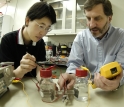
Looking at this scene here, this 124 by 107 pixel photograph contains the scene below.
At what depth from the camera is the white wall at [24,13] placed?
82.7 inches

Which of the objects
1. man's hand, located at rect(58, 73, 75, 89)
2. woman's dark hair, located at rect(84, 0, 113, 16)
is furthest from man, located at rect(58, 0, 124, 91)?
man's hand, located at rect(58, 73, 75, 89)

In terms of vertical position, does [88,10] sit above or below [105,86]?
above

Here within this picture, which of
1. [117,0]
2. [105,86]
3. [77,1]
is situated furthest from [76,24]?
→ [105,86]

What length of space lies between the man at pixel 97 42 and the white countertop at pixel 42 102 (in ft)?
1.14

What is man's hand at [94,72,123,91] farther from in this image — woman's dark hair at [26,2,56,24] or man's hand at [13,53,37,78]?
woman's dark hair at [26,2,56,24]

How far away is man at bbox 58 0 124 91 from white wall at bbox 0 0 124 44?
118 centimetres

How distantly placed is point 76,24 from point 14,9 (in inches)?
78.0

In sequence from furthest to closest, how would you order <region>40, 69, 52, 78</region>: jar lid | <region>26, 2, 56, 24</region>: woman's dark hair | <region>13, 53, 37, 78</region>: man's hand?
1. <region>26, 2, 56, 24</region>: woman's dark hair
2. <region>13, 53, 37, 78</region>: man's hand
3. <region>40, 69, 52, 78</region>: jar lid

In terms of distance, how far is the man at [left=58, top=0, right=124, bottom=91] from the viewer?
102 cm

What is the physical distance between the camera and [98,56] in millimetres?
1100

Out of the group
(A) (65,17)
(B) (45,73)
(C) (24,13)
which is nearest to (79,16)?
(A) (65,17)

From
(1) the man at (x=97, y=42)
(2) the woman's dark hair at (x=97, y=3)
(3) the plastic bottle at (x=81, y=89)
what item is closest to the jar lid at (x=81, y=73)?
(3) the plastic bottle at (x=81, y=89)

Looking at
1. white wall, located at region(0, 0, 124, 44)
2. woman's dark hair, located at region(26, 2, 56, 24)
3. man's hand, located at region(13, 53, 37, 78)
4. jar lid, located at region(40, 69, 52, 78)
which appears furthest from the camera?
white wall, located at region(0, 0, 124, 44)

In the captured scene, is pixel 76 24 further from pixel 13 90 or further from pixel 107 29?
pixel 13 90
